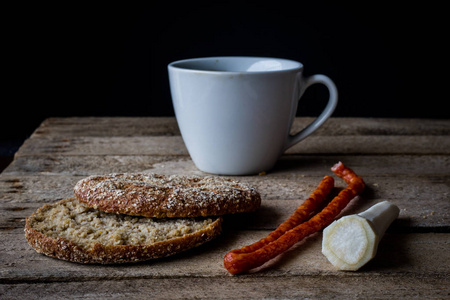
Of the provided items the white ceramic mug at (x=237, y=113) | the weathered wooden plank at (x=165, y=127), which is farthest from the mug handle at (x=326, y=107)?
the weathered wooden plank at (x=165, y=127)

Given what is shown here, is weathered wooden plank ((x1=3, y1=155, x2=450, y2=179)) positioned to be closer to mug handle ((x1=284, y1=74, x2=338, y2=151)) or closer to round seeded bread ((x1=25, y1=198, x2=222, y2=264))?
mug handle ((x1=284, y1=74, x2=338, y2=151))

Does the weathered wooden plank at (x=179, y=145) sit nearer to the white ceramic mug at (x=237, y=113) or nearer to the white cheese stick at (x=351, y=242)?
the white ceramic mug at (x=237, y=113)

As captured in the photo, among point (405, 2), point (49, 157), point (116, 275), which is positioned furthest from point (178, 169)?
point (405, 2)

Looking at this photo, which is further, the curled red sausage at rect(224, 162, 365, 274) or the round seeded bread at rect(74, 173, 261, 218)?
the round seeded bread at rect(74, 173, 261, 218)

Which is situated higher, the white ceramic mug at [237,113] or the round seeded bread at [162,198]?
the white ceramic mug at [237,113]

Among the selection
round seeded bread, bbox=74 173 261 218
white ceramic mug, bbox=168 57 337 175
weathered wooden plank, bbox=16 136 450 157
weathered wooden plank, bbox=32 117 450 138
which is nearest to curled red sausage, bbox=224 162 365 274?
round seeded bread, bbox=74 173 261 218

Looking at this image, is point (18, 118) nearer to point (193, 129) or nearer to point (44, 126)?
point (44, 126)

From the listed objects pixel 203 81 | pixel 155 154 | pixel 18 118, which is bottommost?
pixel 18 118
